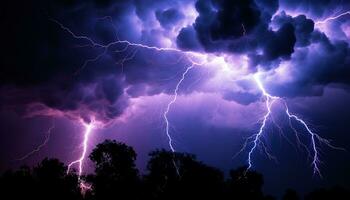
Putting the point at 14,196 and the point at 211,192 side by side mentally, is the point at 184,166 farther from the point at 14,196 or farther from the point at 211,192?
the point at 14,196

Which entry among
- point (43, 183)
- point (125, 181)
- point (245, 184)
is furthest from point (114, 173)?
point (245, 184)

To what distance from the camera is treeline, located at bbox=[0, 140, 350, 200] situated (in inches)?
836

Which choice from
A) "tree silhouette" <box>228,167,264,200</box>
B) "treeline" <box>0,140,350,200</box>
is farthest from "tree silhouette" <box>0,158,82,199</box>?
"tree silhouette" <box>228,167,264,200</box>

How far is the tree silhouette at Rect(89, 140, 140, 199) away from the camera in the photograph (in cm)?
2152

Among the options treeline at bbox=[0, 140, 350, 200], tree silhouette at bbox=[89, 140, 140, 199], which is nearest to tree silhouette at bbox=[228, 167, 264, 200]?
treeline at bbox=[0, 140, 350, 200]

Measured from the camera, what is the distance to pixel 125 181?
864 inches

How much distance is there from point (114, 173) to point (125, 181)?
3.74 feet

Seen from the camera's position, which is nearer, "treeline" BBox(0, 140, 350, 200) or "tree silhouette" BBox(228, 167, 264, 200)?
"treeline" BBox(0, 140, 350, 200)

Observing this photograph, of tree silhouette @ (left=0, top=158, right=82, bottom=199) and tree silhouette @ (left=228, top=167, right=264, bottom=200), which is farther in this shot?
tree silhouette @ (left=228, top=167, right=264, bottom=200)

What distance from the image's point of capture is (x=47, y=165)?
23047 millimetres

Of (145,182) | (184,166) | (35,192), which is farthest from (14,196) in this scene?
(184,166)

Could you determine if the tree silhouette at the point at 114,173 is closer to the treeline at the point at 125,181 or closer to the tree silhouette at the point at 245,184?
the treeline at the point at 125,181

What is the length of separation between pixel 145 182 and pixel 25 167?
751 centimetres

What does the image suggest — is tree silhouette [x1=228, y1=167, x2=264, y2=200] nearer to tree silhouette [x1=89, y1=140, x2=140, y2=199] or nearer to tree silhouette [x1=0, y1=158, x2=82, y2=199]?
tree silhouette [x1=89, y1=140, x2=140, y2=199]
